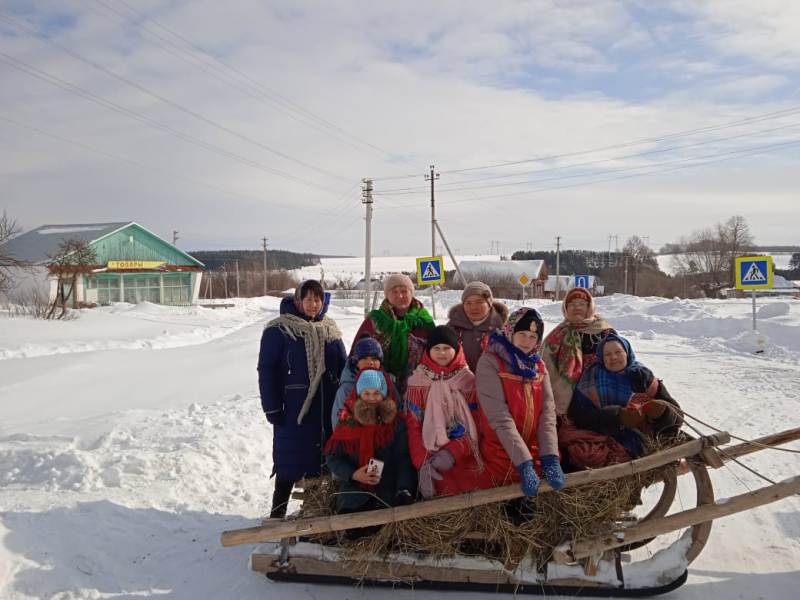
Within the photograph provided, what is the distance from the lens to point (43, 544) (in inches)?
146

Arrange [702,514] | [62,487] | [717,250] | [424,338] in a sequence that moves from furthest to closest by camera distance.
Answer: [717,250] < [62,487] < [424,338] < [702,514]

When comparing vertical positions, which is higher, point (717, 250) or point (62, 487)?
point (717, 250)

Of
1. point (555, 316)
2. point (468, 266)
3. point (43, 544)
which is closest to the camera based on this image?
point (43, 544)

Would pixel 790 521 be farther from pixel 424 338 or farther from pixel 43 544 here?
pixel 43 544

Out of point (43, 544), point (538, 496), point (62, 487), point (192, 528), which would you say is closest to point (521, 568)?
point (538, 496)

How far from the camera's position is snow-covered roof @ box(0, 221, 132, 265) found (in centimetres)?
3234

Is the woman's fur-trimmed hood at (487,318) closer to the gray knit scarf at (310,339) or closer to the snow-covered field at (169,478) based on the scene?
the gray knit scarf at (310,339)

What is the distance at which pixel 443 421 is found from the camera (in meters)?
3.57

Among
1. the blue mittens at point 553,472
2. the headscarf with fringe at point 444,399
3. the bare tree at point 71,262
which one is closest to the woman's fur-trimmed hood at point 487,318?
the headscarf with fringe at point 444,399

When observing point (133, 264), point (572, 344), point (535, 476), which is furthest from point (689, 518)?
point (133, 264)

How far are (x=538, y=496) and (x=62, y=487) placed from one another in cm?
374

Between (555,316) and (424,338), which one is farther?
(555,316)

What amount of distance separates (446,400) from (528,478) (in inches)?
27.9

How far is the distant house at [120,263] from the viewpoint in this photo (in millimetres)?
32500
